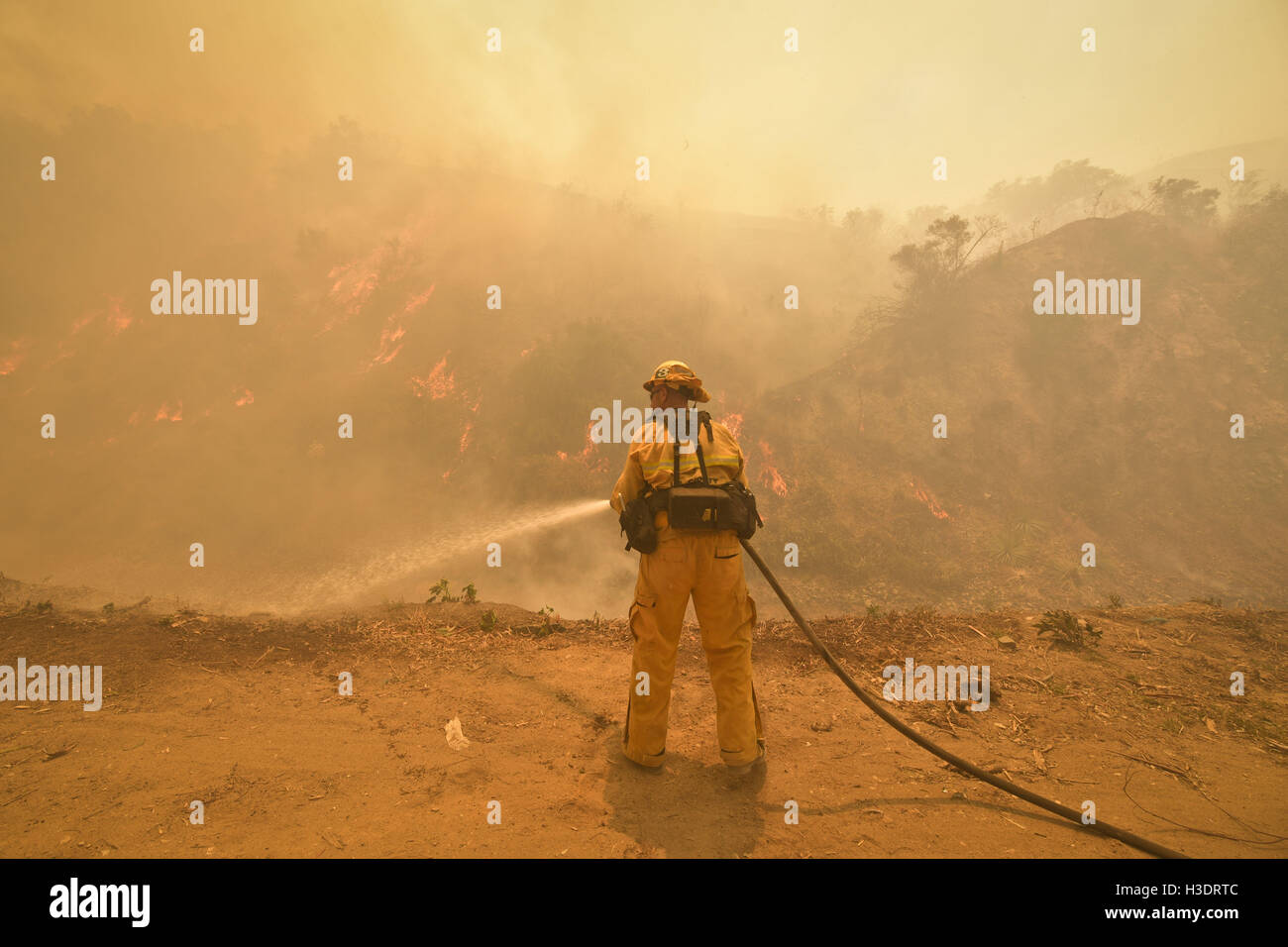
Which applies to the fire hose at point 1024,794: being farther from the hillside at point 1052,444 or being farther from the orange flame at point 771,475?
the orange flame at point 771,475

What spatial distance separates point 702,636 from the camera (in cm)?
352

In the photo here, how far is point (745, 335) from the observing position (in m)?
26.9

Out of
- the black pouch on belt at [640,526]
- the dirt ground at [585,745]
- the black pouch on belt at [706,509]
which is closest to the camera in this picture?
the dirt ground at [585,745]

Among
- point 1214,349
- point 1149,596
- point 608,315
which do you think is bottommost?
point 1149,596

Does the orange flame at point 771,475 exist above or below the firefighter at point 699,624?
above

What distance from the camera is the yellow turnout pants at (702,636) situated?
3516mm

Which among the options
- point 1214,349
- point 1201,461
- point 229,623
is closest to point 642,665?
point 229,623

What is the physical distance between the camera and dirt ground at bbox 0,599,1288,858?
2.94m

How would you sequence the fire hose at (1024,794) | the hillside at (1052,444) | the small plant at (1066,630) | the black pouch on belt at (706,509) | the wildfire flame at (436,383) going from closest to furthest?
the fire hose at (1024,794) < the black pouch on belt at (706,509) < the small plant at (1066,630) < the hillside at (1052,444) < the wildfire flame at (436,383)

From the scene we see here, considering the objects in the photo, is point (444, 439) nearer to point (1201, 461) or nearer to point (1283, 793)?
point (1283, 793)

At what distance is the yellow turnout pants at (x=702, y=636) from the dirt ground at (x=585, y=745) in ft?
1.03

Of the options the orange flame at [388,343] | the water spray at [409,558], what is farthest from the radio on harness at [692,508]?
the orange flame at [388,343]

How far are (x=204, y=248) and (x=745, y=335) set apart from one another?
105 ft

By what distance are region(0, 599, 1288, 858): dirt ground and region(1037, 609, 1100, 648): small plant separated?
0.11 m
